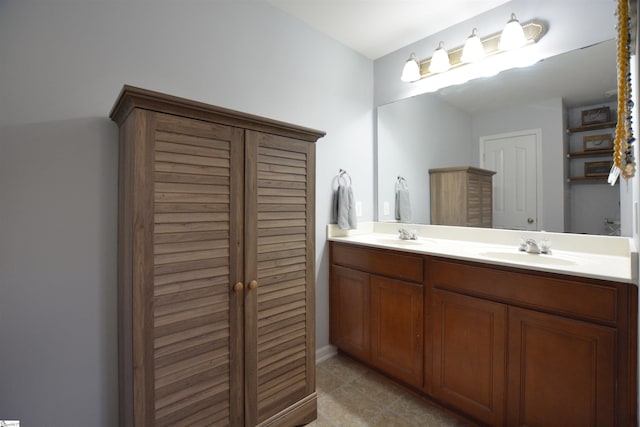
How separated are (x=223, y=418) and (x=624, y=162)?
72.3 inches

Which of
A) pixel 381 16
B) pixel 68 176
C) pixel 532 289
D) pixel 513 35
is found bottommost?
pixel 532 289

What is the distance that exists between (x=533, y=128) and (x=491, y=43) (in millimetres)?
637

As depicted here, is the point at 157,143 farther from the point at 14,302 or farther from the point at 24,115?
the point at 14,302

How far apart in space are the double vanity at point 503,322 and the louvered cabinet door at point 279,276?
582 mm

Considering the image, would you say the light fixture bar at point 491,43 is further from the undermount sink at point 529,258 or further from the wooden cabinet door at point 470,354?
the wooden cabinet door at point 470,354

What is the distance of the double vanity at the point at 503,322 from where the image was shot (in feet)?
3.87

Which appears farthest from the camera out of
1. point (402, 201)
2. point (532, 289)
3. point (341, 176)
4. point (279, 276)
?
point (402, 201)

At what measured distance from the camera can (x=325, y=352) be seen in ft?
7.63

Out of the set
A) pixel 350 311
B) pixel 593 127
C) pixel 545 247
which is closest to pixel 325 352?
pixel 350 311

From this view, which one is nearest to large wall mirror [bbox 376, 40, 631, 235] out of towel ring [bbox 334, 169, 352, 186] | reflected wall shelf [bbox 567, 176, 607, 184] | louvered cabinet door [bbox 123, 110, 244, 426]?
reflected wall shelf [bbox 567, 176, 607, 184]

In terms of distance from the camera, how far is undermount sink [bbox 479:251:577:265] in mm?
1498

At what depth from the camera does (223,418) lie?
1304 mm

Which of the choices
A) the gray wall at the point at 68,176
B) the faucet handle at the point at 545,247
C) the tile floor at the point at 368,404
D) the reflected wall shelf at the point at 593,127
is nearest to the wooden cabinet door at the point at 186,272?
the gray wall at the point at 68,176

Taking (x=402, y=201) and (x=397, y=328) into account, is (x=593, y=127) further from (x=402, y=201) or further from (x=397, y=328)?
(x=397, y=328)
